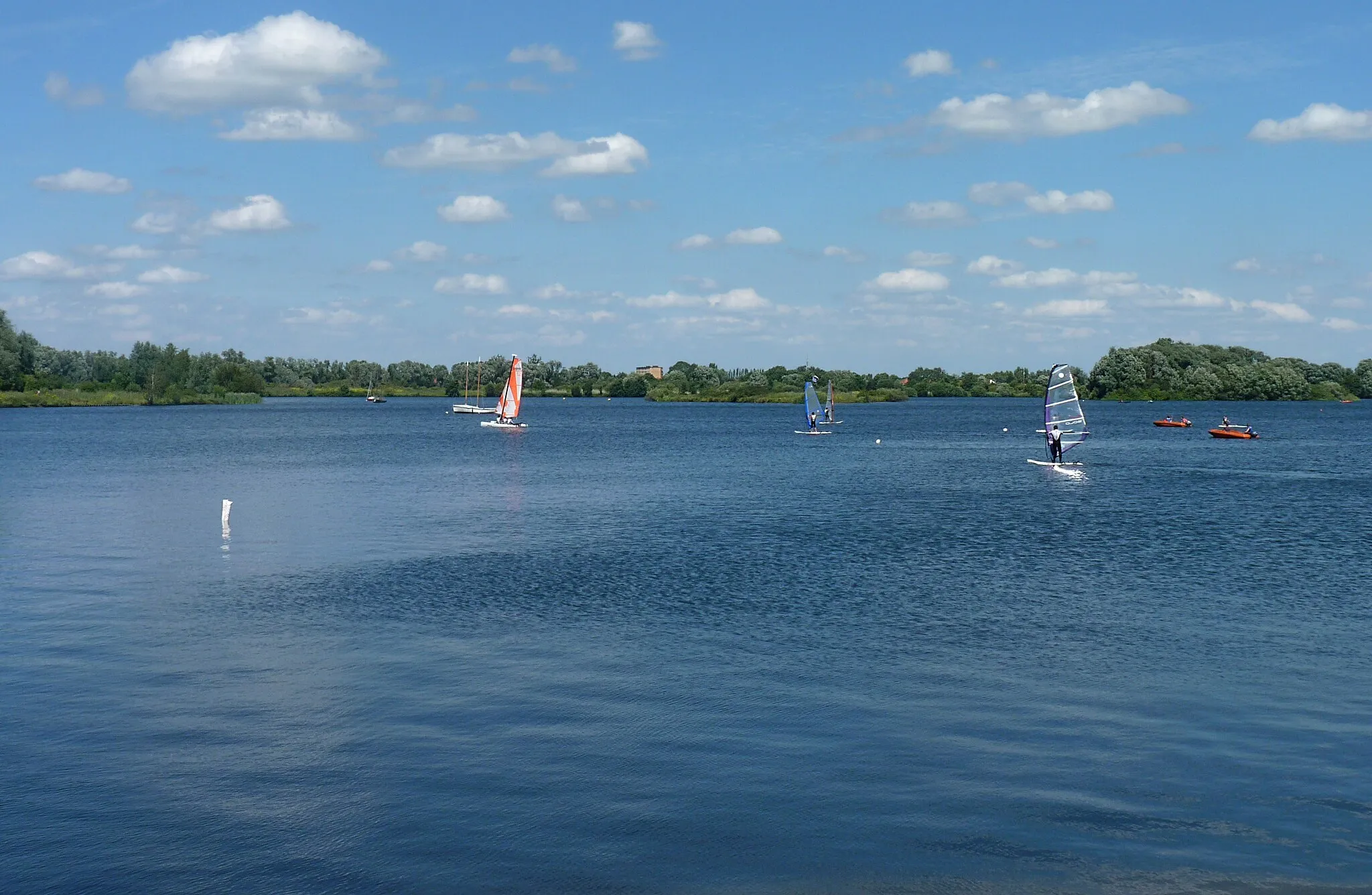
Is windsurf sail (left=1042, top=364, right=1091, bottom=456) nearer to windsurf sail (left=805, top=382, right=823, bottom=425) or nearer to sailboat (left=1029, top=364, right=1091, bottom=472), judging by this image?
sailboat (left=1029, top=364, right=1091, bottom=472)

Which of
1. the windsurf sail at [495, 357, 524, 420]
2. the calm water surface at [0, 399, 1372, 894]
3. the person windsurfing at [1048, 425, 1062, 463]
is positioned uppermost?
the windsurf sail at [495, 357, 524, 420]

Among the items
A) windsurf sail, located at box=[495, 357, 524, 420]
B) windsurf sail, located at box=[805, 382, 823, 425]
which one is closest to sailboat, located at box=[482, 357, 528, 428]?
windsurf sail, located at box=[495, 357, 524, 420]

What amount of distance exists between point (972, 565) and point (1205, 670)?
18.5m

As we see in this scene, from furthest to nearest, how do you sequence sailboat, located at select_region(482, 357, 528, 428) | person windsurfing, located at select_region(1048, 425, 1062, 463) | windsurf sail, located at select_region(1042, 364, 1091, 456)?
sailboat, located at select_region(482, 357, 528, 428) < person windsurfing, located at select_region(1048, 425, 1062, 463) < windsurf sail, located at select_region(1042, 364, 1091, 456)

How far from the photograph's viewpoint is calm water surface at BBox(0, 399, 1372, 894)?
60.3 feet

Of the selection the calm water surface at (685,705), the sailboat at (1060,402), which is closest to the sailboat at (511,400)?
the sailboat at (1060,402)

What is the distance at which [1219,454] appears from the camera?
124m

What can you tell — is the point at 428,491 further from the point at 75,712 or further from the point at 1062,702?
the point at 1062,702

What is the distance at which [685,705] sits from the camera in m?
26.8

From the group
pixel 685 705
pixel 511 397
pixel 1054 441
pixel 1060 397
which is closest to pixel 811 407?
pixel 511 397

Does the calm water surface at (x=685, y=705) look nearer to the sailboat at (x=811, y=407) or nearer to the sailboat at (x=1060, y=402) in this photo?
the sailboat at (x=1060, y=402)

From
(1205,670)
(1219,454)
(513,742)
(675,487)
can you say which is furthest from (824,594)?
(1219,454)

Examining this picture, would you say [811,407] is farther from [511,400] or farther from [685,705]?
[685,705]

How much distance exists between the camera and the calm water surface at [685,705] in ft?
60.3
